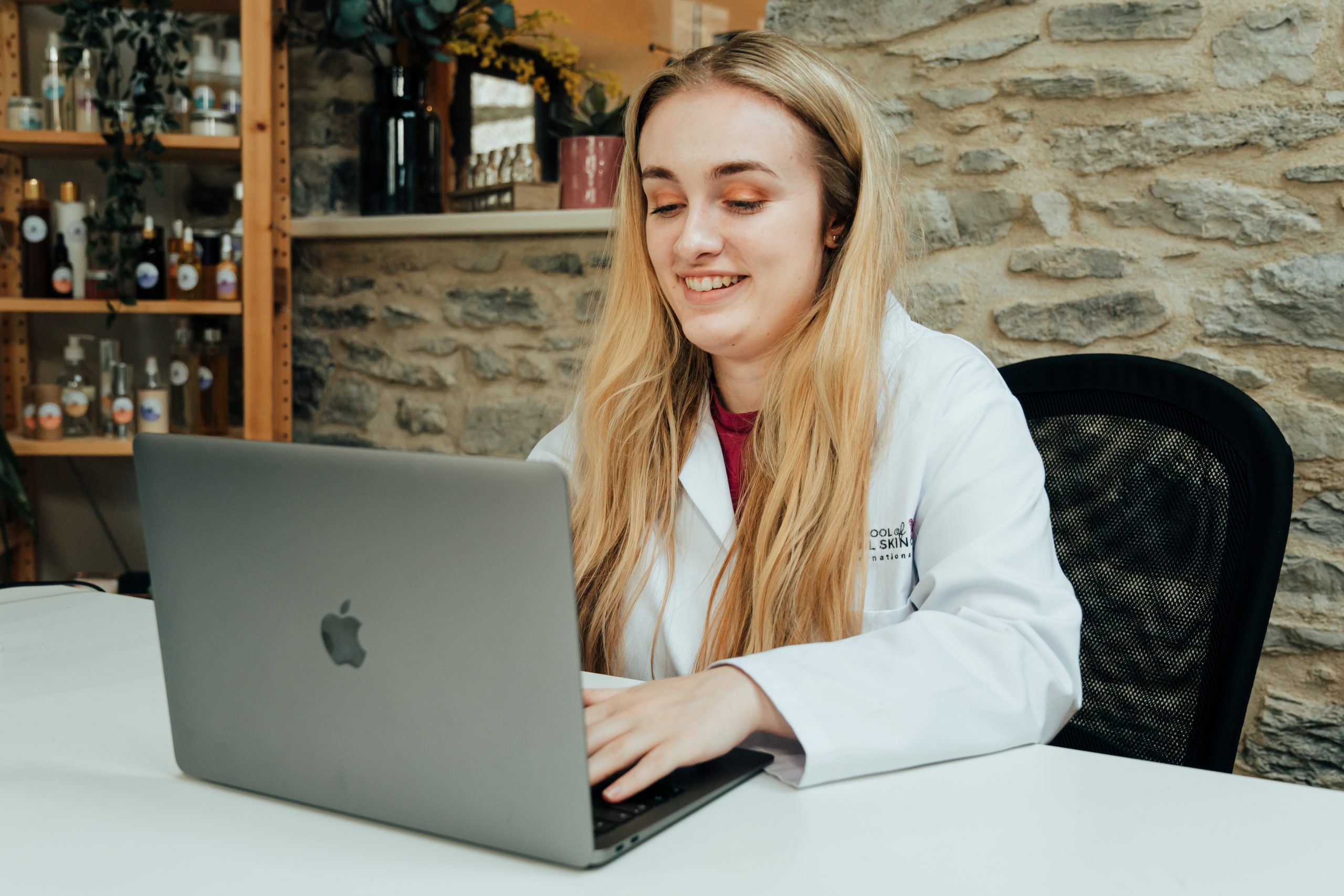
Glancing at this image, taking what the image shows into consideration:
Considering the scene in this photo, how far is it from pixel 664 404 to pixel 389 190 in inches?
67.7

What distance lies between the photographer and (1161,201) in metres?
1.78

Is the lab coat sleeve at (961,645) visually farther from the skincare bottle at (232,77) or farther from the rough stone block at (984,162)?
the skincare bottle at (232,77)

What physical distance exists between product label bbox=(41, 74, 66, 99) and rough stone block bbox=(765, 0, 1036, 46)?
1.61 metres

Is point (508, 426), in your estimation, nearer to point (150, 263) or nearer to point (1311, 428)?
point (150, 263)

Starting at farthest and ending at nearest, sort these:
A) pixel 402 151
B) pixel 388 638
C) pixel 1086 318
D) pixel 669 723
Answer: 1. pixel 402 151
2. pixel 1086 318
3. pixel 669 723
4. pixel 388 638

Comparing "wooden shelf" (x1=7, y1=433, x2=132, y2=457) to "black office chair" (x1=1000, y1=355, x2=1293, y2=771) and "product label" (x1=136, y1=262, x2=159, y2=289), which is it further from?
"black office chair" (x1=1000, y1=355, x2=1293, y2=771)

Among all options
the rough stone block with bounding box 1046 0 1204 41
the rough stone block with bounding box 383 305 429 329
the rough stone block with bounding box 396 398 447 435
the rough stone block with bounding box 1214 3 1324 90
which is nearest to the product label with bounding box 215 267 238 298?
the rough stone block with bounding box 383 305 429 329

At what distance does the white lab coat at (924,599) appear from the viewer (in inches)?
31.3

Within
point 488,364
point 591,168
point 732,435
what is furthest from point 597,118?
point 732,435

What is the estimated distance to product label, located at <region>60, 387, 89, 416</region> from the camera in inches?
101

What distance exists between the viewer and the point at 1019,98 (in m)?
1.90

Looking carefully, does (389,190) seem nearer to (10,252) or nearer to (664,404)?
(10,252)

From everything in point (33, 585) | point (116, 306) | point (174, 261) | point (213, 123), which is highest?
point (213, 123)

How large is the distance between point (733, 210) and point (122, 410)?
192cm
